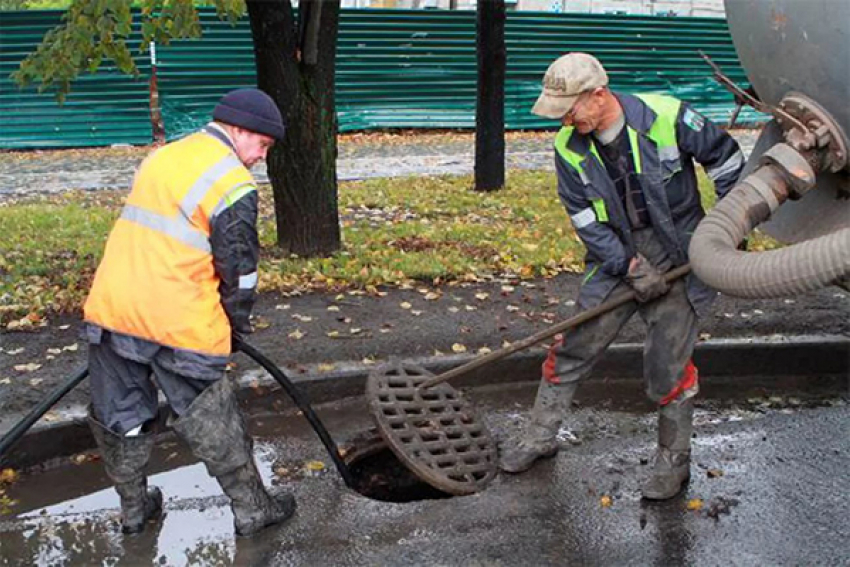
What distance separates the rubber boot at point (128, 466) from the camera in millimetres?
4047

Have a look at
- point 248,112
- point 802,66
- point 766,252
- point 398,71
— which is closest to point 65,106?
point 398,71


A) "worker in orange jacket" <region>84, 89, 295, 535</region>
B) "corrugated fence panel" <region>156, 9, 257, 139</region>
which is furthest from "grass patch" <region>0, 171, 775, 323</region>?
"corrugated fence panel" <region>156, 9, 257, 139</region>

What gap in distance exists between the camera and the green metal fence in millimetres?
16250

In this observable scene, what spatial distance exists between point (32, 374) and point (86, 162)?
33.2 feet

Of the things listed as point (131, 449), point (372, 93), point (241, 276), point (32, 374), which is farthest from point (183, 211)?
point (372, 93)

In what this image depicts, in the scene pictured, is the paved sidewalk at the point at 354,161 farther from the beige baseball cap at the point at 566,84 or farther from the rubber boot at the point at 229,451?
the beige baseball cap at the point at 566,84

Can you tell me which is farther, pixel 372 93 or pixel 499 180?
pixel 372 93

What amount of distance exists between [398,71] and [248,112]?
14575 mm

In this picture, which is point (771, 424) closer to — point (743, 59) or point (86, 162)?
point (743, 59)

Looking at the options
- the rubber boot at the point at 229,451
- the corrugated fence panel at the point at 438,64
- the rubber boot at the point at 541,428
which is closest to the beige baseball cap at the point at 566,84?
the rubber boot at the point at 541,428

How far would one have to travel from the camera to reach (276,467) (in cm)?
488

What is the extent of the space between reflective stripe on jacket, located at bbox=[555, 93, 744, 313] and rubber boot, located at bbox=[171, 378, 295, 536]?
1744 mm

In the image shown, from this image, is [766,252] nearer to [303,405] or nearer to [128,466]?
[303,405]

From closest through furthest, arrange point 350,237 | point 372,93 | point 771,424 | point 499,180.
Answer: point 771,424
point 350,237
point 499,180
point 372,93
